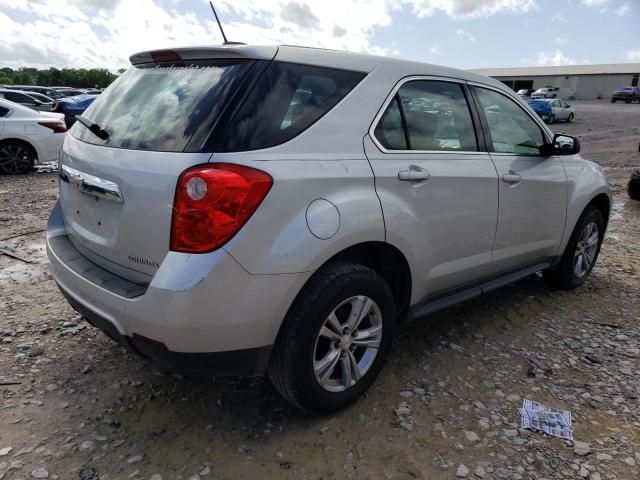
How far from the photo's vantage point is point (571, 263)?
416cm

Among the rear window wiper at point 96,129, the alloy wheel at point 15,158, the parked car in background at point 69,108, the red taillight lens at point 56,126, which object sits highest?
the rear window wiper at point 96,129

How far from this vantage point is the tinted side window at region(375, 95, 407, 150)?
2535 millimetres

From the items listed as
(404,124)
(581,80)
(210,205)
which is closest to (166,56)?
(210,205)

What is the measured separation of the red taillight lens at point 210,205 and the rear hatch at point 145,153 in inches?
2.2

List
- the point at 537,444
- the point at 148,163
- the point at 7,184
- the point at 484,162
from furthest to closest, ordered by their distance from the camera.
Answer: the point at 7,184, the point at 484,162, the point at 537,444, the point at 148,163

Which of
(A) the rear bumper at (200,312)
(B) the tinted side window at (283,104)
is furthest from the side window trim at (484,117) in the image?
(A) the rear bumper at (200,312)

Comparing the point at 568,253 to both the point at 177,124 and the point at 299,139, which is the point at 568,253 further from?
the point at 177,124

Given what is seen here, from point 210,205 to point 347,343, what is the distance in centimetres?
99

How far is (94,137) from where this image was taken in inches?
99.3

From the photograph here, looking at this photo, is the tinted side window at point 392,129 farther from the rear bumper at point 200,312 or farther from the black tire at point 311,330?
the rear bumper at point 200,312

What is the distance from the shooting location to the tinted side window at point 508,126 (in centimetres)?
327

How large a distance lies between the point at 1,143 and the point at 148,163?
8.41m

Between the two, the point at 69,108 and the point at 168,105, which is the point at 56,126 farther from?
the point at 168,105

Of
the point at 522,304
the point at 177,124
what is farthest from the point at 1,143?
the point at 522,304
